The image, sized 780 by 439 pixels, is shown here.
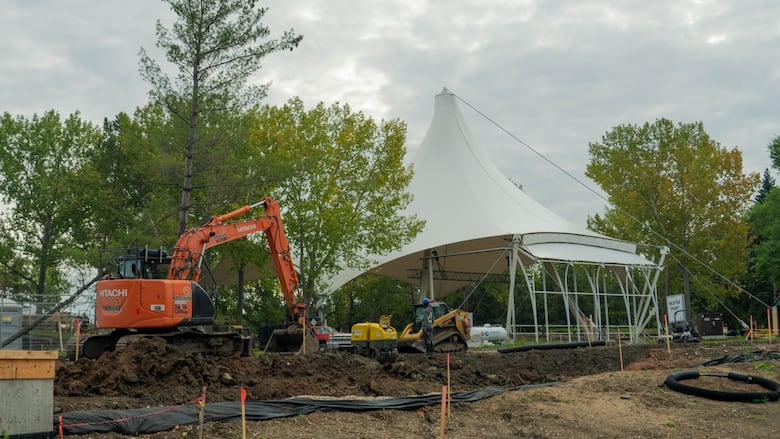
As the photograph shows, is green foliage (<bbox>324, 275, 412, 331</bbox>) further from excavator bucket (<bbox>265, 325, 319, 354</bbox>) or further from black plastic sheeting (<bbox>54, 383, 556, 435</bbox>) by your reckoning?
black plastic sheeting (<bbox>54, 383, 556, 435</bbox>)

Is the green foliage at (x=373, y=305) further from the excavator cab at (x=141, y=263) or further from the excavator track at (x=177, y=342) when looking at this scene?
the excavator cab at (x=141, y=263)

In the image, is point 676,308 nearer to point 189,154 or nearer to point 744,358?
point 744,358

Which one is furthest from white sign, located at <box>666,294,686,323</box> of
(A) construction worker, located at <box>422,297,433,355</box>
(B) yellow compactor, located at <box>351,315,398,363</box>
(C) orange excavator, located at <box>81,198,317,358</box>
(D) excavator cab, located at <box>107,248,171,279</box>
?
(D) excavator cab, located at <box>107,248,171,279</box>

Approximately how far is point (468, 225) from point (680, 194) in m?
13.9

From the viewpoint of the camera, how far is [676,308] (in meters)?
32.7

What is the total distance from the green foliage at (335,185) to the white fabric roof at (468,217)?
4.24ft

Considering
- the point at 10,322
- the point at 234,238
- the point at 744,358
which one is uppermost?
the point at 234,238

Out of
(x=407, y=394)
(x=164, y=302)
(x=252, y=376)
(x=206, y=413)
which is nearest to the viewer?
(x=206, y=413)

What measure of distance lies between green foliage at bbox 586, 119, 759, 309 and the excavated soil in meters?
23.7

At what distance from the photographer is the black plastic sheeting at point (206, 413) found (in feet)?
26.9

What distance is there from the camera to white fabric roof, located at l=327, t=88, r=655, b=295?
31156 millimetres

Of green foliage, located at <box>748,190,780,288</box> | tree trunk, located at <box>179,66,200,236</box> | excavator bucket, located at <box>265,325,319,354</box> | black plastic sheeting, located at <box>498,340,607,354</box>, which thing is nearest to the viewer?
excavator bucket, located at <box>265,325,319,354</box>

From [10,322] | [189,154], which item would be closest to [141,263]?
[189,154]

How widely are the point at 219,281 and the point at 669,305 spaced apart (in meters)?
19.4
